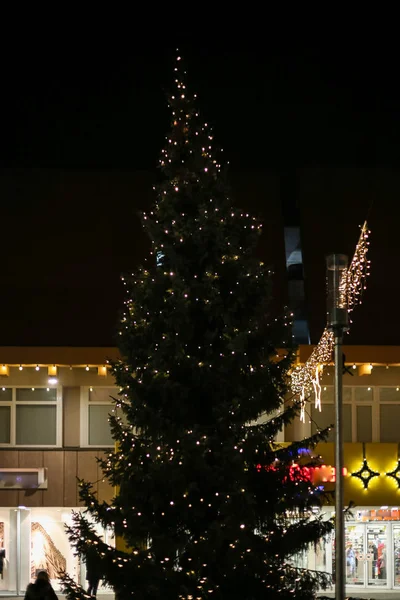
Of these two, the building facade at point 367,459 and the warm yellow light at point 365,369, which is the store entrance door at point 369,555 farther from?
the warm yellow light at point 365,369

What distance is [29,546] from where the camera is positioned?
24.7m

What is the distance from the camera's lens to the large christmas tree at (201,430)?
1104 centimetres

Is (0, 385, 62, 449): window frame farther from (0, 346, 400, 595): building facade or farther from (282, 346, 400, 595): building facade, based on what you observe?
(282, 346, 400, 595): building facade

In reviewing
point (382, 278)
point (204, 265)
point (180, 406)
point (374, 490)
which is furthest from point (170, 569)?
point (382, 278)

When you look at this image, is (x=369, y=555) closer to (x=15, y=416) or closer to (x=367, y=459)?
(x=367, y=459)

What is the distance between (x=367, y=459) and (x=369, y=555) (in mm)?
3726

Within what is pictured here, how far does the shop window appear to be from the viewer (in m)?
24.2

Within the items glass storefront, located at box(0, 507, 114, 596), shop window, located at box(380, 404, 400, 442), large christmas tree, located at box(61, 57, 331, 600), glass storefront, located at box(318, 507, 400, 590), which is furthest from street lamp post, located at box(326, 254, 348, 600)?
glass storefront, located at box(318, 507, 400, 590)

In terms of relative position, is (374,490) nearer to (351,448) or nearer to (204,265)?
(351,448)

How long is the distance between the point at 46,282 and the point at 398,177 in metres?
9.60

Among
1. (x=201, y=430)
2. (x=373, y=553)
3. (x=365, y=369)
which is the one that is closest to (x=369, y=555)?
(x=373, y=553)


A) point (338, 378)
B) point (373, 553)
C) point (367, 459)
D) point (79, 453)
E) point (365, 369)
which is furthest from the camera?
point (373, 553)

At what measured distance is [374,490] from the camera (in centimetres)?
2281

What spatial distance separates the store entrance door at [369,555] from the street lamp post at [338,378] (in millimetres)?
15480
